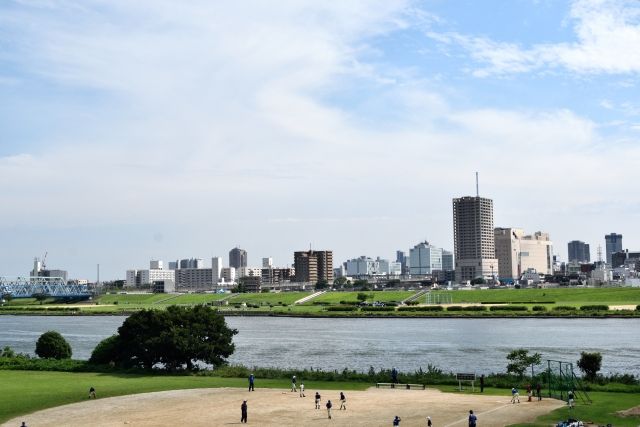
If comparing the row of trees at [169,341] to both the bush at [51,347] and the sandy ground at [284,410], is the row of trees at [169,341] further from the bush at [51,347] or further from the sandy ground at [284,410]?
the sandy ground at [284,410]

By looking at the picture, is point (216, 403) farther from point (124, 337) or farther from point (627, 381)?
point (627, 381)

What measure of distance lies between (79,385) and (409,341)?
2286 inches

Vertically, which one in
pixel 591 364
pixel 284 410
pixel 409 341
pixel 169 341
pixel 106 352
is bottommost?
pixel 409 341

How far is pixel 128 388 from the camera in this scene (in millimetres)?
59031

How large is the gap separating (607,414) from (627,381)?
15752 mm

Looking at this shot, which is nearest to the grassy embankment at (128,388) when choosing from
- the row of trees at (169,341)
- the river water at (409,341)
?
the row of trees at (169,341)

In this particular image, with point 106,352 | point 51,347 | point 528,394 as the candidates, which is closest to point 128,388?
point 106,352

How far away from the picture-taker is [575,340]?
339 feet

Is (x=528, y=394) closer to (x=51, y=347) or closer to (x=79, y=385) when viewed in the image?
(x=79, y=385)

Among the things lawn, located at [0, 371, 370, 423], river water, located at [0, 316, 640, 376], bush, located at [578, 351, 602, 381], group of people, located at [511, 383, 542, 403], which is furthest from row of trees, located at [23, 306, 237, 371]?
bush, located at [578, 351, 602, 381]

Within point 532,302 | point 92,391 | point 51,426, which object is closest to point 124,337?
point 92,391

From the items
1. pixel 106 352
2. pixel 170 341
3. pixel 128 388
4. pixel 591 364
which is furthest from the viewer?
pixel 106 352

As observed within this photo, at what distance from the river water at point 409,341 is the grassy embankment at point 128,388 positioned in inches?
686

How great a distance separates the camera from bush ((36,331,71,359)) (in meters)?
79.2
